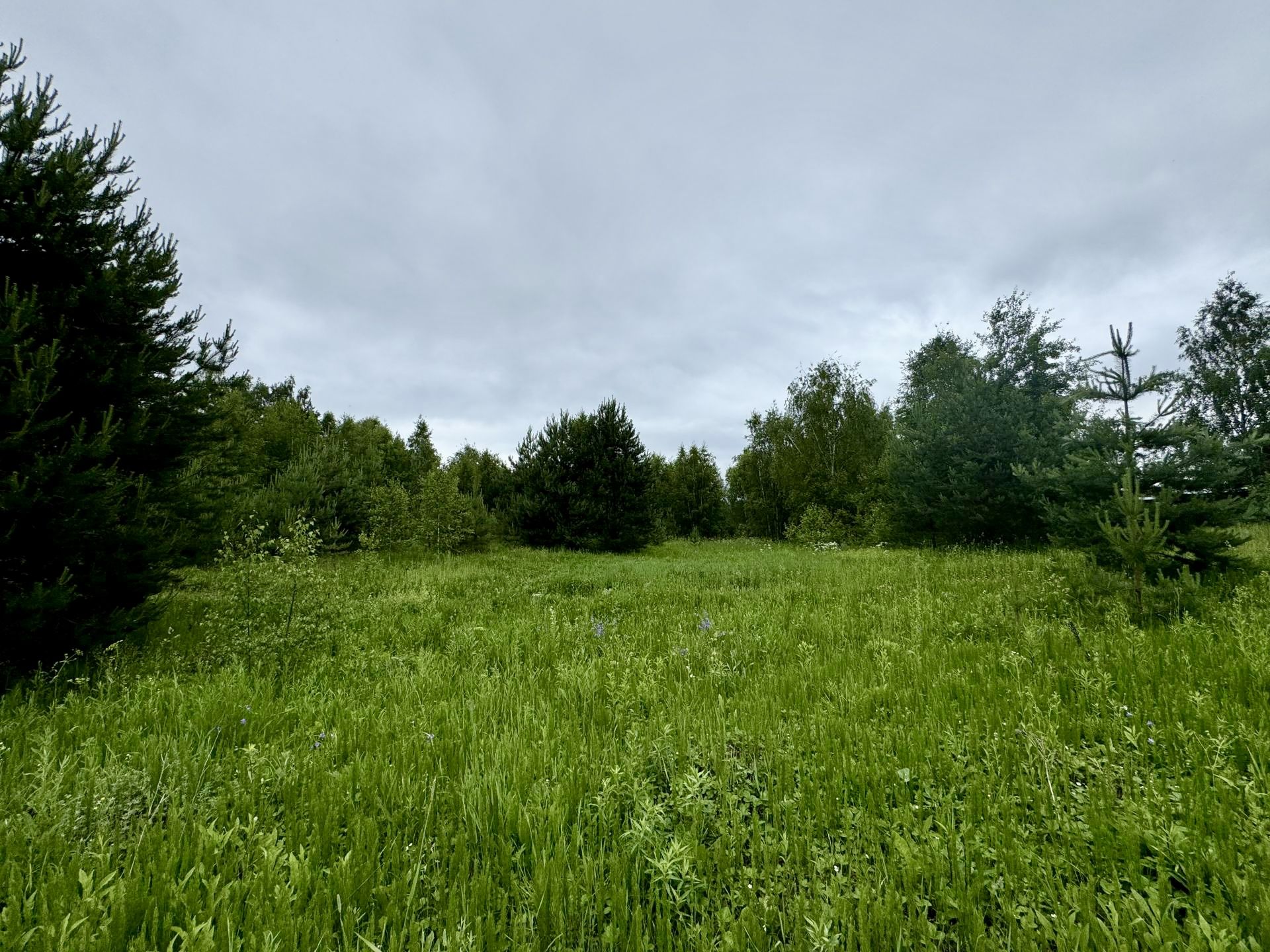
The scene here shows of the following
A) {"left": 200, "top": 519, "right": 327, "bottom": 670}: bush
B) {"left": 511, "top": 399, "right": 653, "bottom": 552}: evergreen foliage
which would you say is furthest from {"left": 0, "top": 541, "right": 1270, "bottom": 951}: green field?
{"left": 511, "top": 399, "right": 653, "bottom": 552}: evergreen foliage

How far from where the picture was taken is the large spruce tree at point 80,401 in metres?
4.18

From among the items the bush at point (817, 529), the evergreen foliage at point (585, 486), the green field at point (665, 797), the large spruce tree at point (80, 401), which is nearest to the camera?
the green field at point (665, 797)

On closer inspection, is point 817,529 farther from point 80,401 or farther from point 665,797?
point 80,401

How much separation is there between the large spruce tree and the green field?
2.94 feet

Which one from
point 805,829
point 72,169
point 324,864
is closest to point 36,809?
point 324,864

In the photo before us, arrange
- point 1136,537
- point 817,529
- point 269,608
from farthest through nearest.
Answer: point 817,529, point 269,608, point 1136,537

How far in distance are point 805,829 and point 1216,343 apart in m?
49.2

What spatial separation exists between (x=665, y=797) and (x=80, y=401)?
23.6 feet

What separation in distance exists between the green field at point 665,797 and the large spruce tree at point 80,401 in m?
0.90

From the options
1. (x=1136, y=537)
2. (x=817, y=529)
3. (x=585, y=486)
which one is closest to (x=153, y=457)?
(x=1136, y=537)

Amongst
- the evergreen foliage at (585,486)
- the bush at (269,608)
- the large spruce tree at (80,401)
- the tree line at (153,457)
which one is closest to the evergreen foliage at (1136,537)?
the tree line at (153,457)

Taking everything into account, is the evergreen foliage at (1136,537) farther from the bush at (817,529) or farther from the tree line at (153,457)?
the bush at (817,529)

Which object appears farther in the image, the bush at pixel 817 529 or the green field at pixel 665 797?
the bush at pixel 817 529

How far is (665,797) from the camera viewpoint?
91.7 inches
